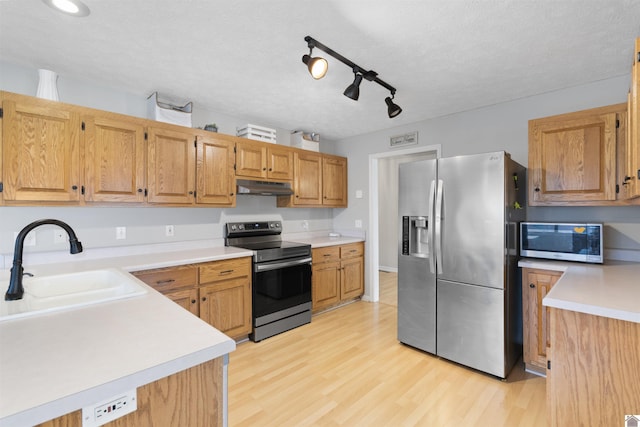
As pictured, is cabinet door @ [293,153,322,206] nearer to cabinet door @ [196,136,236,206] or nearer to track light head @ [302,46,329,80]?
cabinet door @ [196,136,236,206]

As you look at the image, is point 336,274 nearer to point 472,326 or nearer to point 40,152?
point 472,326

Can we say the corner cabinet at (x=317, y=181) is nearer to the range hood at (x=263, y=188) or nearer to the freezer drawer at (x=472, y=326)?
the range hood at (x=263, y=188)

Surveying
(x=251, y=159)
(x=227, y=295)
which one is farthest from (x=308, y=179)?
(x=227, y=295)

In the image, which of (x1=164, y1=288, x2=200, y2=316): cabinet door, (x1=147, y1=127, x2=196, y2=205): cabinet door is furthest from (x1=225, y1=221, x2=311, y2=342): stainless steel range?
(x1=147, y1=127, x2=196, y2=205): cabinet door

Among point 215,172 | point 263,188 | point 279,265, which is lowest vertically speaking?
point 279,265

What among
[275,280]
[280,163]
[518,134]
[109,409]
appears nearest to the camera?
[109,409]

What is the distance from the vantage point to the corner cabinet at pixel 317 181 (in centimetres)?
370

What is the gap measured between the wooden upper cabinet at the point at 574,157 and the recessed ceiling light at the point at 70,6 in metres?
3.19

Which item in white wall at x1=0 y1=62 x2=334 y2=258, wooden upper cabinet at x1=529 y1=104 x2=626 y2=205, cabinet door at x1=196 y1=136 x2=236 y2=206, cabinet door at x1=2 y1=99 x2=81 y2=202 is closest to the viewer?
cabinet door at x1=2 y1=99 x2=81 y2=202

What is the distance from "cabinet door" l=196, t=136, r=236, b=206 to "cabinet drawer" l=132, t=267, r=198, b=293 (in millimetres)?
728

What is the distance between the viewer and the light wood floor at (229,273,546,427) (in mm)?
1873

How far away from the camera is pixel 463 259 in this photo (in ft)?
8.00

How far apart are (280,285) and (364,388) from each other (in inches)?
51.6

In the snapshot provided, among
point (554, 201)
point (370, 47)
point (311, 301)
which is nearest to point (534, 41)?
point (370, 47)
